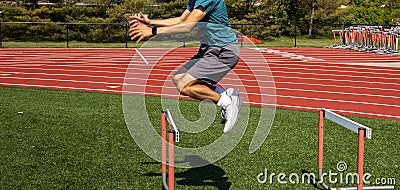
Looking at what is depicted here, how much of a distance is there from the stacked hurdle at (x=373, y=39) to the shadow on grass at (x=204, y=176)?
64.9 feet

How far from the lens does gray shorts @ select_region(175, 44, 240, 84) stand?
597cm

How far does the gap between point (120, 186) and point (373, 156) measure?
3204 millimetres

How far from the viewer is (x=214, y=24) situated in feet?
18.7

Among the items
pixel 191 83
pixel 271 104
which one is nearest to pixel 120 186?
pixel 191 83

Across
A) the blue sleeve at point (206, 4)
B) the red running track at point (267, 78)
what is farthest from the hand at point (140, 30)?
the red running track at point (267, 78)

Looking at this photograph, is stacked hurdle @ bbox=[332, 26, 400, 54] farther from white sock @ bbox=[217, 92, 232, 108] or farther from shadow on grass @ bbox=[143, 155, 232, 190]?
white sock @ bbox=[217, 92, 232, 108]

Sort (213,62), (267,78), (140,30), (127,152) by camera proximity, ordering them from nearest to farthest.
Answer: (140,30) → (213,62) → (127,152) → (267,78)

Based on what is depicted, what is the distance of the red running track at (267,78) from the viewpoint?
12578 millimetres

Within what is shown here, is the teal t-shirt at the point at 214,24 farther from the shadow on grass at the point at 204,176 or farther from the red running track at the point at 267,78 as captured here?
the red running track at the point at 267,78

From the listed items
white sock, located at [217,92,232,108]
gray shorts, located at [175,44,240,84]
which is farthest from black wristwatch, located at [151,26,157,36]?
white sock, located at [217,92,232,108]

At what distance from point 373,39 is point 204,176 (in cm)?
2315

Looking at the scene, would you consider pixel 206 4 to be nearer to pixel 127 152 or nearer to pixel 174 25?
pixel 174 25

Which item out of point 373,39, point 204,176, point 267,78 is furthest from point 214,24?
point 373,39

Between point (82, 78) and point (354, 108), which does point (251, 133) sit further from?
point (82, 78)
